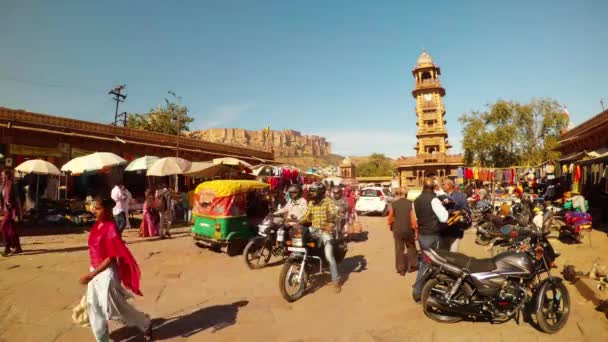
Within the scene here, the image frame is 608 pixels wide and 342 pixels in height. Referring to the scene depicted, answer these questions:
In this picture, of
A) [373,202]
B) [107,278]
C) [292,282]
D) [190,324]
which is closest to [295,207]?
[292,282]

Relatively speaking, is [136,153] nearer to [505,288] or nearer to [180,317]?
[180,317]

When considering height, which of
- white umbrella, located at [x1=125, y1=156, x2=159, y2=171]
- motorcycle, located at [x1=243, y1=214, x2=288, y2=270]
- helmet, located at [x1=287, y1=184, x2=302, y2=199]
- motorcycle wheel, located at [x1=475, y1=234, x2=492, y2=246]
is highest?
white umbrella, located at [x1=125, y1=156, x2=159, y2=171]

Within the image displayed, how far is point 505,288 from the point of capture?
4156mm

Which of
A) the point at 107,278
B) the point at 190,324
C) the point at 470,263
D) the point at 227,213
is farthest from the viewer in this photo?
the point at 227,213

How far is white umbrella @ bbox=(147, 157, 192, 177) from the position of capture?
1301 centimetres

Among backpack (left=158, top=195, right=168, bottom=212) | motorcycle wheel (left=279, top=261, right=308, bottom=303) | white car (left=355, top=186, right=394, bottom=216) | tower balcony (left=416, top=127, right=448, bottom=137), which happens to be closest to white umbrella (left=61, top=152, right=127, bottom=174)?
backpack (left=158, top=195, right=168, bottom=212)

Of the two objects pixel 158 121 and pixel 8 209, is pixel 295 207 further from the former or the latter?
pixel 158 121

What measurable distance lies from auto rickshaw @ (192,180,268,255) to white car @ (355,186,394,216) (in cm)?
1078

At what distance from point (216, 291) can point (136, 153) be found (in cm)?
1582

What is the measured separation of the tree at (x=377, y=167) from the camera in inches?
3824

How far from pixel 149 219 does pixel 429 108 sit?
182 feet

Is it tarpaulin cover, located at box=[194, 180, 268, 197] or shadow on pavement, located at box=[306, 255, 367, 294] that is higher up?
tarpaulin cover, located at box=[194, 180, 268, 197]

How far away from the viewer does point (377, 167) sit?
326 ft

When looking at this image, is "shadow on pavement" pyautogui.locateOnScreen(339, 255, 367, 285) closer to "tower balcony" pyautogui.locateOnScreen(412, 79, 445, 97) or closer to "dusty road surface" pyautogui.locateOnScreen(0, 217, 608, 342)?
"dusty road surface" pyautogui.locateOnScreen(0, 217, 608, 342)
